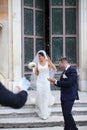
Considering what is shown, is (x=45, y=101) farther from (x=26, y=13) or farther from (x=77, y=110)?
(x=26, y=13)

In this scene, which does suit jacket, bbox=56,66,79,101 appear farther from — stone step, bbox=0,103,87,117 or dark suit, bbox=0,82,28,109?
dark suit, bbox=0,82,28,109

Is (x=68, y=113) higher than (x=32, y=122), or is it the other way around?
(x=68, y=113)

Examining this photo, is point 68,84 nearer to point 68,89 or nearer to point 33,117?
point 68,89

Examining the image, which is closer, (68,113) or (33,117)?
(68,113)

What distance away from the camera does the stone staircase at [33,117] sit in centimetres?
1090

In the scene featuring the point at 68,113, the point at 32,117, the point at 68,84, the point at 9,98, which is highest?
the point at 9,98

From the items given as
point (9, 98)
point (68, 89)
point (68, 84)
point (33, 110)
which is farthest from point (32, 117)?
point (9, 98)

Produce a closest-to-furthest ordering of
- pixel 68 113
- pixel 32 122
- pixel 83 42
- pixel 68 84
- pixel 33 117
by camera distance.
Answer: pixel 68 84
pixel 68 113
pixel 32 122
pixel 33 117
pixel 83 42

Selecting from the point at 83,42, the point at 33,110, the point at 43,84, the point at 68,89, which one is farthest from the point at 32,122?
the point at 83,42

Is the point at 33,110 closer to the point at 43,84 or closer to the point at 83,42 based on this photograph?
the point at 43,84

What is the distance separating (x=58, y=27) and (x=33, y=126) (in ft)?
14.9

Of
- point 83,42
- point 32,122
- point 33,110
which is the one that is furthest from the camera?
point 83,42

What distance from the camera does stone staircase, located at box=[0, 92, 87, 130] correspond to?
10898 millimetres

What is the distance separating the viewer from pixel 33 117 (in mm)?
11500
